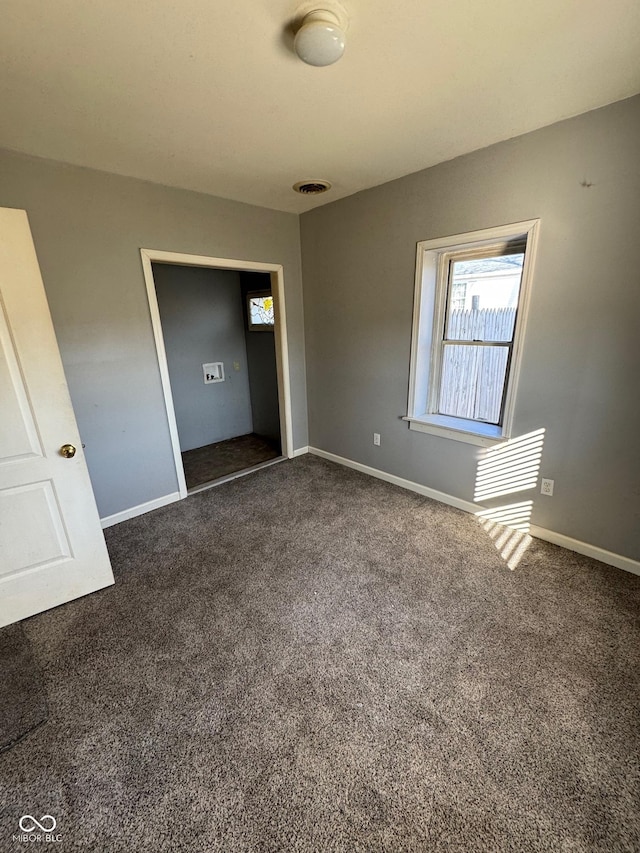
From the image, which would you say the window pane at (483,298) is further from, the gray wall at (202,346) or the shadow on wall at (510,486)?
the gray wall at (202,346)

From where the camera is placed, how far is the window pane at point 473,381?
2.59 meters

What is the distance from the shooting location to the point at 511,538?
246 cm

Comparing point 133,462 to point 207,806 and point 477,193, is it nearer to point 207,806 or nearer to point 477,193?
point 207,806

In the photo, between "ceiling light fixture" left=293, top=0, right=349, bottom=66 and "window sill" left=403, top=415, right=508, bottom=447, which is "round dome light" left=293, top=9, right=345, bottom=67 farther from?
"window sill" left=403, top=415, right=508, bottom=447

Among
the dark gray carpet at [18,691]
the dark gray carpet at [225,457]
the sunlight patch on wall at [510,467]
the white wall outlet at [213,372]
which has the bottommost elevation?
the dark gray carpet at [18,691]

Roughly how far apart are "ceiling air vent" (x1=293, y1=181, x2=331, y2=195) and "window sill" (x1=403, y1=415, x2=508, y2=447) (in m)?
1.98

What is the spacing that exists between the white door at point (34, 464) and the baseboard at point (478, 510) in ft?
7.61

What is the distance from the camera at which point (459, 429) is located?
270 cm

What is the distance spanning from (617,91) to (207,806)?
344 centimetres

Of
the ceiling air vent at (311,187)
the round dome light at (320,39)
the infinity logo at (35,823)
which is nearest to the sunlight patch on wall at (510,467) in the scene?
the round dome light at (320,39)

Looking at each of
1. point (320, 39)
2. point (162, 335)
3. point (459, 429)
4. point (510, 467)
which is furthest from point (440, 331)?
point (162, 335)

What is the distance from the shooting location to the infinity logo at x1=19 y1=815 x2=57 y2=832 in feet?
3.58

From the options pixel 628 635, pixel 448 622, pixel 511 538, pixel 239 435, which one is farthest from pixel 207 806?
pixel 239 435

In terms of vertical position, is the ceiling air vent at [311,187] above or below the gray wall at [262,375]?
above
